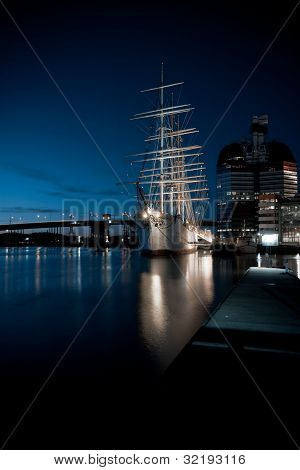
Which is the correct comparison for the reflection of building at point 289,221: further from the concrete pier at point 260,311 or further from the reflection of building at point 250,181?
the concrete pier at point 260,311

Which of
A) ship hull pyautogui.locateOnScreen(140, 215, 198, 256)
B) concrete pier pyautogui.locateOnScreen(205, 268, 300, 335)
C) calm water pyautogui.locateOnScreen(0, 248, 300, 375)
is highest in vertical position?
ship hull pyautogui.locateOnScreen(140, 215, 198, 256)

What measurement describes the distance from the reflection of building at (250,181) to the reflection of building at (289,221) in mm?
48211

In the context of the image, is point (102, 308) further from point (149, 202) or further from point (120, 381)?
point (149, 202)

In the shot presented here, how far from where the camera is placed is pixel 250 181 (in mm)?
145625

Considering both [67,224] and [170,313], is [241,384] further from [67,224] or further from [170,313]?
[67,224]

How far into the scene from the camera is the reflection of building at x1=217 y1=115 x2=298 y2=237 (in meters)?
141

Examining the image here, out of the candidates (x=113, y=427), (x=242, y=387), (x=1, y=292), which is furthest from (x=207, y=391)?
(x=1, y=292)

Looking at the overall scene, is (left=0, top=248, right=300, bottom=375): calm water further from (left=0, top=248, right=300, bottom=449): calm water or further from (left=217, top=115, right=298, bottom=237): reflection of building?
(left=217, top=115, right=298, bottom=237): reflection of building

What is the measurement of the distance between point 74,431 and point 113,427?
1.96 ft

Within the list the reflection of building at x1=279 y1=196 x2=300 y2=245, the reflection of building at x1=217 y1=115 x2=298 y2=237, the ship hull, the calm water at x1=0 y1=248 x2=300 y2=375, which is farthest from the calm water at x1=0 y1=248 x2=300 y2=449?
the reflection of building at x1=217 y1=115 x2=298 y2=237

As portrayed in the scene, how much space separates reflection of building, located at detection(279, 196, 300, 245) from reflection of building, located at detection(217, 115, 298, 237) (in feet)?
158

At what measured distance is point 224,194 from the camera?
14950 cm

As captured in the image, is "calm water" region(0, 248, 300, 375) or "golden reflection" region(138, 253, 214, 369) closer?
"calm water" region(0, 248, 300, 375)

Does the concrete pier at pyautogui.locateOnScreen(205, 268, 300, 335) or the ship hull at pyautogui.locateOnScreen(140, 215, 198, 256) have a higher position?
the ship hull at pyautogui.locateOnScreen(140, 215, 198, 256)
